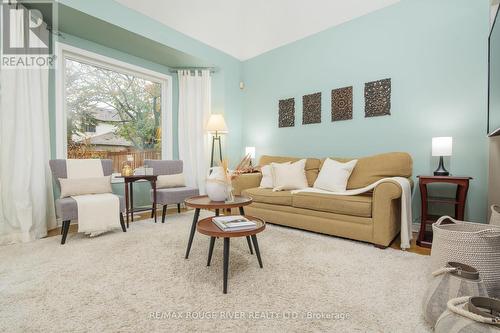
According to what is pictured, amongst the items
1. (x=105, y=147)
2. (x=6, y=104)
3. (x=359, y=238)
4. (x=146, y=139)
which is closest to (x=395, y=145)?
(x=359, y=238)

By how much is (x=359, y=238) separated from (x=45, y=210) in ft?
11.2

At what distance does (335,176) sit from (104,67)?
3.60 metres

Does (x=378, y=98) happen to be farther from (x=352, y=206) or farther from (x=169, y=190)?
(x=169, y=190)

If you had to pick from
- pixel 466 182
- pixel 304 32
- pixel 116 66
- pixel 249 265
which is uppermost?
pixel 304 32

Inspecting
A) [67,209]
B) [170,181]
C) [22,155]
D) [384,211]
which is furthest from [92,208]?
[384,211]

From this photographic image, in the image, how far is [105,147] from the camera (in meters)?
3.73

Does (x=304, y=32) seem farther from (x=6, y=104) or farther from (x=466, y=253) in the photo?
(x=6, y=104)

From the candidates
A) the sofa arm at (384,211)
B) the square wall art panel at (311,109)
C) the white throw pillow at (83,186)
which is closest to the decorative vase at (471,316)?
the sofa arm at (384,211)

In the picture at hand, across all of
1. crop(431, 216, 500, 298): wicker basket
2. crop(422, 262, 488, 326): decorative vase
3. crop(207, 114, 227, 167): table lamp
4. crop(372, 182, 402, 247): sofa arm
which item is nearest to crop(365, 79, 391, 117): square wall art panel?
crop(372, 182, 402, 247): sofa arm

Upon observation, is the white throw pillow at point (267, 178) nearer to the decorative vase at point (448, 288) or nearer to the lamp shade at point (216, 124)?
the lamp shade at point (216, 124)

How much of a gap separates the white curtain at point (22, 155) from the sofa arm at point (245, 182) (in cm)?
222

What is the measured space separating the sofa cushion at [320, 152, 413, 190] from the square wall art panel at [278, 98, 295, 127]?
147 cm

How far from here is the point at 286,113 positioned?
13.6ft

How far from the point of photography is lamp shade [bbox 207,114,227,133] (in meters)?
4.17
